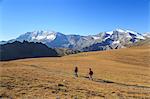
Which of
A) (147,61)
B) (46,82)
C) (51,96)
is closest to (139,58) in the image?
(147,61)

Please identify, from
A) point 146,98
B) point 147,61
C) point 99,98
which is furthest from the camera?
point 147,61

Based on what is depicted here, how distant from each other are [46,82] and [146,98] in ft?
39.9

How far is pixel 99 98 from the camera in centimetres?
3041

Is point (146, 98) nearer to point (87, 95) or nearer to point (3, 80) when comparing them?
point (87, 95)

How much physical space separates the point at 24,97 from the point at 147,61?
82238 mm

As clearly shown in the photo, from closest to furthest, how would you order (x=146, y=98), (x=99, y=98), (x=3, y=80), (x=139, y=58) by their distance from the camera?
(x=99, y=98), (x=146, y=98), (x=3, y=80), (x=139, y=58)

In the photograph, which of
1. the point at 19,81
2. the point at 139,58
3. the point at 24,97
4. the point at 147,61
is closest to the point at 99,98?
the point at 24,97

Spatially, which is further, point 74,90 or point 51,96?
point 74,90

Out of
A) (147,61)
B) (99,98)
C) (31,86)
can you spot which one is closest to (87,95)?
(99,98)

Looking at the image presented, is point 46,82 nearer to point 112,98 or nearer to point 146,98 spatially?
point 112,98

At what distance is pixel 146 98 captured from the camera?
109ft

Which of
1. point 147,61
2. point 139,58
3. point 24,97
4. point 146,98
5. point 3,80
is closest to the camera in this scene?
point 24,97

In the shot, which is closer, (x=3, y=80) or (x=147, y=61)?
(x=3, y=80)

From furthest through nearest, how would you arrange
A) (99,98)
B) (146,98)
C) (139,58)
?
(139,58), (146,98), (99,98)
